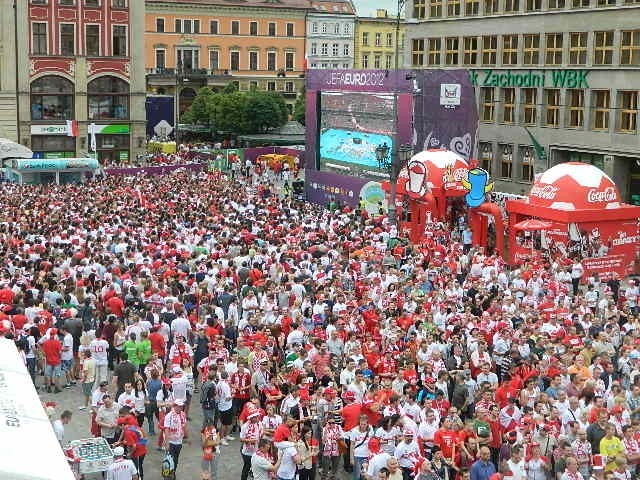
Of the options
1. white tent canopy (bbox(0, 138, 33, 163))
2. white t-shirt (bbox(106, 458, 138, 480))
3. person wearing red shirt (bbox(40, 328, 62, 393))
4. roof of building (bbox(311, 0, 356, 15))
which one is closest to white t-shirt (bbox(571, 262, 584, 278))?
person wearing red shirt (bbox(40, 328, 62, 393))

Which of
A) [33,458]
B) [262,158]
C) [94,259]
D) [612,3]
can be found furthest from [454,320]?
[262,158]

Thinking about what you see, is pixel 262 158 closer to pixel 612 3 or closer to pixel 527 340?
pixel 612 3

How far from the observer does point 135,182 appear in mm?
42562

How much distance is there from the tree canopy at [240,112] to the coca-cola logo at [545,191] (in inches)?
2001

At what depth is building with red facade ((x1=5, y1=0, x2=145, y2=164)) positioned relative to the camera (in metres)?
57.8

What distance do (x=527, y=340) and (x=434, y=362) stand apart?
7.73ft

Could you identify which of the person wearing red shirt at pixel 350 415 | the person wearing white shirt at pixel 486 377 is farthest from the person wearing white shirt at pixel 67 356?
the person wearing white shirt at pixel 486 377

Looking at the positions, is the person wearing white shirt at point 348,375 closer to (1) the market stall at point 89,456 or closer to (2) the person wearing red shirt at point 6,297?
(1) the market stall at point 89,456

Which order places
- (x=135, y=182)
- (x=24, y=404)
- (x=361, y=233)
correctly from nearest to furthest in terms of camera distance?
(x=24, y=404) → (x=361, y=233) → (x=135, y=182)

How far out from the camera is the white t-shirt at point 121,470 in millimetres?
11906

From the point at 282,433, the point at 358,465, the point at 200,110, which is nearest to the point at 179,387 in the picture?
the point at 282,433

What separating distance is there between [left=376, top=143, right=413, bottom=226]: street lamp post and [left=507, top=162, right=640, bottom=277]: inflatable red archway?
4.49m

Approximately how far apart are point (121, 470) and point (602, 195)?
2061 centimetres

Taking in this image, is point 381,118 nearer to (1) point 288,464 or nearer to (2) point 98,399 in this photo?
(2) point 98,399
